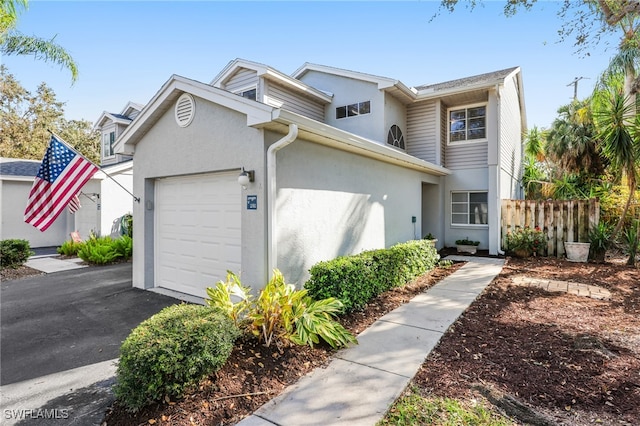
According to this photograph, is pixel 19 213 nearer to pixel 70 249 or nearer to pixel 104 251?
pixel 70 249

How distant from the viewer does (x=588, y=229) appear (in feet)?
32.9

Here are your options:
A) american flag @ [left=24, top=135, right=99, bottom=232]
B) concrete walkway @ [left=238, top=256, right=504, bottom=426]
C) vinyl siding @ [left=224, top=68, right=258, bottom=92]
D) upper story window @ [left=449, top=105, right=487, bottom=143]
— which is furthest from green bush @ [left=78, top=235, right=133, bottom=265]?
Answer: upper story window @ [left=449, top=105, right=487, bottom=143]

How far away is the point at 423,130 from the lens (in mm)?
12164

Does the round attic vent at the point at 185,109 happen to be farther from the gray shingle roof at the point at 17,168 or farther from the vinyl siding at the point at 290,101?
the gray shingle roof at the point at 17,168

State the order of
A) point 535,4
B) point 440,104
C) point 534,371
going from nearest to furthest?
point 534,371 < point 535,4 < point 440,104

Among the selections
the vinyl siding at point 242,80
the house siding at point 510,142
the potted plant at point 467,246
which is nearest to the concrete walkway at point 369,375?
the potted plant at point 467,246

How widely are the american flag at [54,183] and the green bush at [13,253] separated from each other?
574cm

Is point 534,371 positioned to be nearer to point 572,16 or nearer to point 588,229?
point 588,229

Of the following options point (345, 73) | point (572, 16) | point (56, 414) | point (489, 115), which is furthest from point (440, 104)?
point (56, 414)

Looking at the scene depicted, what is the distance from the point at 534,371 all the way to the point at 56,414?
4943 millimetres

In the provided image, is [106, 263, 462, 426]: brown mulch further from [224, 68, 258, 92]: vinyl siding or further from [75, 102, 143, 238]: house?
[75, 102, 143, 238]: house

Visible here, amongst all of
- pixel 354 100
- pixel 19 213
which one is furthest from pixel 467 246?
pixel 19 213

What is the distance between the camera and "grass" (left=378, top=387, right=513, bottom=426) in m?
2.71

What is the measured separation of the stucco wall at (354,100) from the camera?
11312 mm
